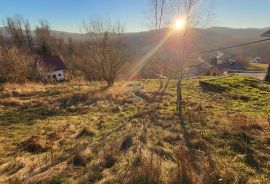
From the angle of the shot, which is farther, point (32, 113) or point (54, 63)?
point (54, 63)

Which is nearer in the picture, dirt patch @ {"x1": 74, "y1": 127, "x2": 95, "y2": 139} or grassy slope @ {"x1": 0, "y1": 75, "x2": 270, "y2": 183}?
grassy slope @ {"x1": 0, "y1": 75, "x2": 270, "y2": 183}

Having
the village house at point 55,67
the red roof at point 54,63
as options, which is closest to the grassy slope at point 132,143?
the village house at point 55,67

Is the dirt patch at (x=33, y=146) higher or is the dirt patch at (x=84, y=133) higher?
the dirt patch at (x=33, y=146)

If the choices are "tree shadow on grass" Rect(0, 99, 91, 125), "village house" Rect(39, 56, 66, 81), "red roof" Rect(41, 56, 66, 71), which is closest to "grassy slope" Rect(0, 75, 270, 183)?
"tree shadow on grass" Rect(0, 99, 91, 125)

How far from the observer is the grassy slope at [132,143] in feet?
15.1

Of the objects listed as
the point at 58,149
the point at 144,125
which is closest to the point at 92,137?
the point at 58,149

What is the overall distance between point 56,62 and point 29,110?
3164 centimetres

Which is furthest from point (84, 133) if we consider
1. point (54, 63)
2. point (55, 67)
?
point (54, 63)

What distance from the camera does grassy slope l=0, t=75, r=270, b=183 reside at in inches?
182

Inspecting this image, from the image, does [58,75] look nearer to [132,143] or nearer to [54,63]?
[54,63]

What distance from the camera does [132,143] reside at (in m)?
6.41

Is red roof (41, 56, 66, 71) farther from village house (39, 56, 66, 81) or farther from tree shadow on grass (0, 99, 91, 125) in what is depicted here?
tree shadow on grass (0, 99, 91, 125)

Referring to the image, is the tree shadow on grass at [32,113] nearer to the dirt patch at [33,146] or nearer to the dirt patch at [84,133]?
the dirt patch at [84,133]

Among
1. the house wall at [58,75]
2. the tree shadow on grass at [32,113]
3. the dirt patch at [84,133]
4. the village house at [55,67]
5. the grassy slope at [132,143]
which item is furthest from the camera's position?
the house wall at [58,75]
